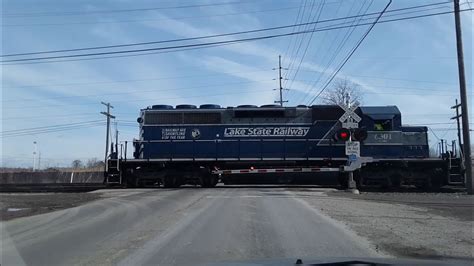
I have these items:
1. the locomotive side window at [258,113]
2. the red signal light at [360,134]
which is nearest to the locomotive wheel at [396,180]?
the red signal light at [360,134]

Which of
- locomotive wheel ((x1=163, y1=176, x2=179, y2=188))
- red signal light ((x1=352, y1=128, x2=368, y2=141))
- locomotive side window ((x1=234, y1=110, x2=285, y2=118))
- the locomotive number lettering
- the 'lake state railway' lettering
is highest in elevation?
locomotive side window ((x1=234, y1=110, x2=285, y2=118))

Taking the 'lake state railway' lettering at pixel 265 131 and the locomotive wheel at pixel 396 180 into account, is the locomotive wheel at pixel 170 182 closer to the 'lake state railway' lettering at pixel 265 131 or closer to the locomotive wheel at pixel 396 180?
the 'lake state railway' lettering at pixel 265 131

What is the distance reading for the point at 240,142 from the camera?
30.0 metres

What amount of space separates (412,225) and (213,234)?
188 inches

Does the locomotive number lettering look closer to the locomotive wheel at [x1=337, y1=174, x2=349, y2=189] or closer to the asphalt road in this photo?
the locomotive wheel at [x1=337, y1=174, x2=349, y2=189]

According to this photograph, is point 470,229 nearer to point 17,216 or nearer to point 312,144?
point 17,216

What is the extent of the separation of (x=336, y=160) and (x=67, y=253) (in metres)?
22.2

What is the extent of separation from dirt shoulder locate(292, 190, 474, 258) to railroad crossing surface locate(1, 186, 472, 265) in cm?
2

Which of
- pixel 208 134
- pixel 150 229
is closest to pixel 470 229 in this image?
pixel 150 229

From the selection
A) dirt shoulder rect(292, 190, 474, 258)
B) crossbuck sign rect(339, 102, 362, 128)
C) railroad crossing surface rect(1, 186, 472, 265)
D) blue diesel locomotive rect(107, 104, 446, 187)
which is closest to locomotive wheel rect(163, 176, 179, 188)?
blue diesel locomotive rect(107, 104, 446, 187)

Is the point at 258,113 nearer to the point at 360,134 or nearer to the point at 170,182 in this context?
the point at 170,182

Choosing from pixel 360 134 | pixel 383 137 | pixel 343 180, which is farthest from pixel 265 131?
pixel 360 134

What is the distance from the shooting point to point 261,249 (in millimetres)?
8859

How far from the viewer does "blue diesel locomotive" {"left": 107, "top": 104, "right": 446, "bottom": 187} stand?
29156 mm
